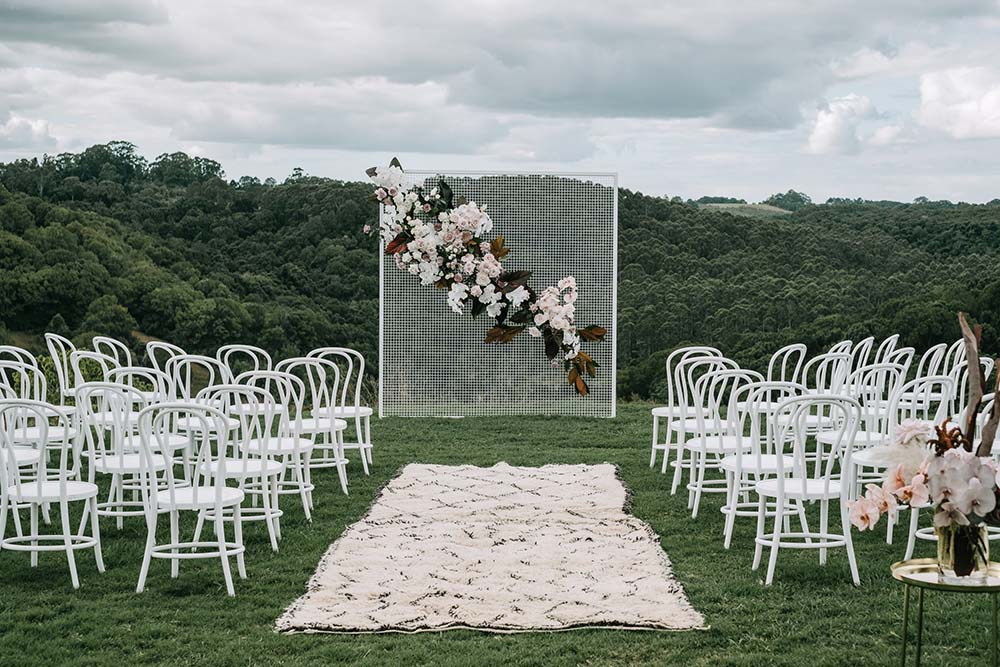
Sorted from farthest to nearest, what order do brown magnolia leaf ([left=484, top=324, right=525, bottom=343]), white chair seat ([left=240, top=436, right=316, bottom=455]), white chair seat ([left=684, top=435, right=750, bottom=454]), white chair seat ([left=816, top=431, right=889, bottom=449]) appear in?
white chair seat ([left=684, top=435, right=750, bottom=454]) → white chair seat ([left=240, top=436, right=316, bottom=455]) → white chair seat ([left=816, top=431, right=889, bottom=449]) → brown magnolia leaf ([left=484, top=324, right=525, bottom=343])

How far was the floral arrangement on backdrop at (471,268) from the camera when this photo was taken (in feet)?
15.3

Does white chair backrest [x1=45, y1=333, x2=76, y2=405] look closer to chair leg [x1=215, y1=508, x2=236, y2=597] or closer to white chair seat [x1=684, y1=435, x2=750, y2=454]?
chair leg [x1=215, y1=508, x2=236, y2=597]

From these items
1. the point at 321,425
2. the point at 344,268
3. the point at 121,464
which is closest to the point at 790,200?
the point at 344,268

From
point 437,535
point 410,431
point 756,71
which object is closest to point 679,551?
point 437,535

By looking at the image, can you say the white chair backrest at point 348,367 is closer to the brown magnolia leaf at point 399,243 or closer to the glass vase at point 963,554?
the brown magnolia leaf at point 399,243

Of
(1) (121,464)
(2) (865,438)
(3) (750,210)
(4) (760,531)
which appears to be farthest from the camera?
(3) (750,210)

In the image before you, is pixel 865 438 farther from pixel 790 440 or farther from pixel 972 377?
pixel 972 377

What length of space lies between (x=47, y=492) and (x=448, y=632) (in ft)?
6.45

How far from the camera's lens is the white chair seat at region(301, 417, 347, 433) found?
749 centimetres

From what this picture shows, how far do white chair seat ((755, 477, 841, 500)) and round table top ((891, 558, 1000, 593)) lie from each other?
1.54m

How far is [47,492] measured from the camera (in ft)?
17.1

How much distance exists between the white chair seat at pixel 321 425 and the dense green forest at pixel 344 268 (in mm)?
7156

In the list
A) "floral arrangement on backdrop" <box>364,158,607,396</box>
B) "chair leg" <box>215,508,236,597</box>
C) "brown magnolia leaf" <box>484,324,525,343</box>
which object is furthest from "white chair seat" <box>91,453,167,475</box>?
"brown magnolia leaf" <box>484,324,525,343</box>

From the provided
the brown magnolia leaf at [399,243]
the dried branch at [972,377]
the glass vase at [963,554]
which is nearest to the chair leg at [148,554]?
the brown magnolia leaf at [399,243]
